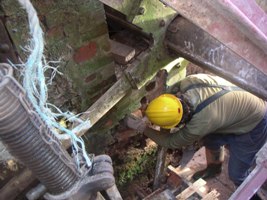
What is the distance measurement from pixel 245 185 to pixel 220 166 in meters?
2.11

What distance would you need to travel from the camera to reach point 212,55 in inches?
96.6

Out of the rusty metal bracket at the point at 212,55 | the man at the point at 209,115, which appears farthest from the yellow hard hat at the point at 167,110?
the rusty metal bracket at the point at 212,55

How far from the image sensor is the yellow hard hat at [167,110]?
2816mm

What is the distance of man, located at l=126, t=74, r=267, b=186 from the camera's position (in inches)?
114

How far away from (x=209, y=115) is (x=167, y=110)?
39 centimetres

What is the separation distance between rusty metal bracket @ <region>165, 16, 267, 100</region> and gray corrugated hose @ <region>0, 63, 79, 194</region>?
1.61m

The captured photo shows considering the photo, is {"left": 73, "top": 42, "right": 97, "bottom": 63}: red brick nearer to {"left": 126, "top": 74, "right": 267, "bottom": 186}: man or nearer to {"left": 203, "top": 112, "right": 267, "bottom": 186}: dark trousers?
{"left": 126, "top": 74, "right": 267, "bottom": 186}: man

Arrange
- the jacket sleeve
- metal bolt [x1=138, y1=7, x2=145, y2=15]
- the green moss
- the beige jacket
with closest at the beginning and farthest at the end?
metal bolt [x1=138, y1=7, x2=145, y2=15] → the beige jacket → the jacket sleeve → the green moss

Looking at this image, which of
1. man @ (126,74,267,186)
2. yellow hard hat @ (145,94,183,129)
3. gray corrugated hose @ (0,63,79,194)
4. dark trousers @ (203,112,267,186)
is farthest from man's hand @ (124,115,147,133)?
gray corrugated hose @ (0,63,79,194)

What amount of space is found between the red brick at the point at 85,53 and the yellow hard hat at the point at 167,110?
2.55ft

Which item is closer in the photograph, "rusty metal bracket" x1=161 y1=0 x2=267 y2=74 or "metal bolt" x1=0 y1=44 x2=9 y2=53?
"rusty metal bracket" x1=161 y1=0 x2=267 y2=74

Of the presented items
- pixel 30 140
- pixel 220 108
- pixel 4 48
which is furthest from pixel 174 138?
pixel 30 140

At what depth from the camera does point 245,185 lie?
2053mm

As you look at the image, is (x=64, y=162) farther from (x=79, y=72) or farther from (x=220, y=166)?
(x=220, y=166)
